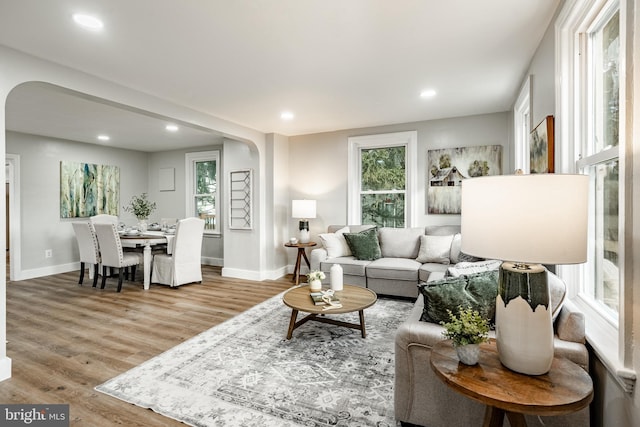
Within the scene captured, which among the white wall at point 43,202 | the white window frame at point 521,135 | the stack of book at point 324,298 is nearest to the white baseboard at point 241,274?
the stack of book at point 324,298

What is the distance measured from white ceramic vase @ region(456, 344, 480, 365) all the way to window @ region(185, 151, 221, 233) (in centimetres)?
591

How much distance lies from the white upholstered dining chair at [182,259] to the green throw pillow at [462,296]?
12.8 feet

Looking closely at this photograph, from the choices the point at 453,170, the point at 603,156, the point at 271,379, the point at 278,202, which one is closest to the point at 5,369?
the point at 271,379

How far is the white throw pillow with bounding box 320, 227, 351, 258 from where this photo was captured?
4574 mm

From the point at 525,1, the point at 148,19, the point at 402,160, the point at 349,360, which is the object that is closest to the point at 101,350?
the point at 349,360

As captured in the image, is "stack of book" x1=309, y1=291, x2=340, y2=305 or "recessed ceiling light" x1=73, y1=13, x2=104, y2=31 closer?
"recessed ceiling light" x1=73, y1=13, x2=104, y2=31

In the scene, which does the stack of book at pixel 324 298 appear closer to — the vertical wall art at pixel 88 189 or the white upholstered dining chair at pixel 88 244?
the white upholstered dining chair at pixel 88 244

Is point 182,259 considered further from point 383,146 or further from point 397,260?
point 383,146

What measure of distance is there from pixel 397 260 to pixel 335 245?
887 mm

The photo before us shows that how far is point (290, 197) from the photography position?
568 centimetres

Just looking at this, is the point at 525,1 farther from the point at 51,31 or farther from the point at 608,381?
the point at 51,31

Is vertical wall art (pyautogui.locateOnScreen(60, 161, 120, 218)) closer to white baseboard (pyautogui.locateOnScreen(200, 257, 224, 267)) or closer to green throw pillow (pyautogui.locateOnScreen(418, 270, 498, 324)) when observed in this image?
white baseboard (pyautogui.locateOnScreen(200, 257, 224, 267))

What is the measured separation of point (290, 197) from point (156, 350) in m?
3.40

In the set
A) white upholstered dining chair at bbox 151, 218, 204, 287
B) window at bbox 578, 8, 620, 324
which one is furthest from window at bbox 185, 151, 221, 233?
window at bbox 578, 8, 620, 324
